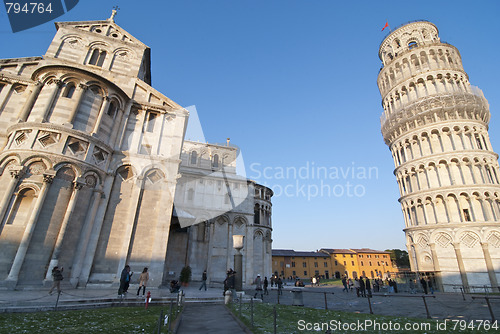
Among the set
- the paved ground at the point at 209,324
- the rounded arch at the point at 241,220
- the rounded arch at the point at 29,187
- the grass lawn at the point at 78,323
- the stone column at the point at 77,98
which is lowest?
the paved ground at the point at 209,324

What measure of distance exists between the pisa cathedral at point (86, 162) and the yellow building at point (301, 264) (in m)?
53.3

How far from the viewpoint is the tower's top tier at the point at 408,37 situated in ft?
121

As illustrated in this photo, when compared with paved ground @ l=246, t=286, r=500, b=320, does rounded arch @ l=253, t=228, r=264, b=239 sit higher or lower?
higher

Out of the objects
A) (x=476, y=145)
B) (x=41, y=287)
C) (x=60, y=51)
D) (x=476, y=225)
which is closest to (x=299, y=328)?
(x=41, y=287)

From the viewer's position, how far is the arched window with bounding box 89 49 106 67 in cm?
1961

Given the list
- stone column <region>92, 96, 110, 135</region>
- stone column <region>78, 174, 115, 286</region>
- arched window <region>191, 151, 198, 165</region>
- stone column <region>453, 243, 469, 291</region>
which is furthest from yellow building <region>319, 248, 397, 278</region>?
stone column <region>92, 96, 110, 135</region>

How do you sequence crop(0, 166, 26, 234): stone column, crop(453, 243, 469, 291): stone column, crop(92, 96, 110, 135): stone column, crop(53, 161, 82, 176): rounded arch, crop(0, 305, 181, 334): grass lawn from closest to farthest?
crop(0, 305, 181, 334): grass lawn
crop(0, 166, 26, 234): stone column
crop(53, 161, 82, 176): rounded arch
crop(92, 96, 110, 135): stone column
crop(453, 243, 469, 291): stone column

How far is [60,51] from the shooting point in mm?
18828

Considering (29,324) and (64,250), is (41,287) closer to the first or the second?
(64,250)

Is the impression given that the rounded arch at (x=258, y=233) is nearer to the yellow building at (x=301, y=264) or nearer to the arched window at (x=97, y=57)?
the arched window at (x=97, y=57)

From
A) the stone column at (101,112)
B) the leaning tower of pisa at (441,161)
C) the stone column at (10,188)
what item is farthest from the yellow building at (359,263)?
the stone column at (10,188)

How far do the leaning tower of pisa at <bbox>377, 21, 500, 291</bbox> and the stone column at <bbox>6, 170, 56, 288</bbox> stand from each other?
33717mm

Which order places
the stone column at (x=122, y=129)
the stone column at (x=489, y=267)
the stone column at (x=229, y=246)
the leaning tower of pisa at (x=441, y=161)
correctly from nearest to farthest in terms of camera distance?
the stone column at (x=122, y=129) → the stone column at (x=489, y=267) → the leaning tower of pisa at (x=441, y=161) → the stone column at (x=229, y=246)

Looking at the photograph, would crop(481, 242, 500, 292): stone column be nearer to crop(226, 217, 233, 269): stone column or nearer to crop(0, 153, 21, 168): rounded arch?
crop(226, 217, 233, 269): stone column
